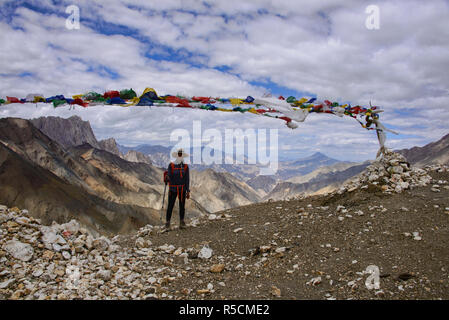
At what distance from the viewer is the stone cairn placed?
350 inches

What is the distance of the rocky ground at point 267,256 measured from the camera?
5.00m

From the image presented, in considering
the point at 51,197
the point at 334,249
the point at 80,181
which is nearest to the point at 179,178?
the point at 334,249

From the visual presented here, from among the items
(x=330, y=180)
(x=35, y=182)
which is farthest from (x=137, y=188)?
(x=330, y=180)

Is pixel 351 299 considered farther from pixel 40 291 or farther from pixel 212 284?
pixel 40 291

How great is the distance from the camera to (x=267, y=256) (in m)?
6.67

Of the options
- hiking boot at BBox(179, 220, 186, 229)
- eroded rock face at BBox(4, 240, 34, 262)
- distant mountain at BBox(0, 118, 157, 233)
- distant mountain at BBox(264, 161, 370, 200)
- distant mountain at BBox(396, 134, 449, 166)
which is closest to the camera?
eroded rock face at BBox(4, 240, 34, 262)

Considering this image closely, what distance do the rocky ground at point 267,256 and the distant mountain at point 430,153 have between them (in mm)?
114014

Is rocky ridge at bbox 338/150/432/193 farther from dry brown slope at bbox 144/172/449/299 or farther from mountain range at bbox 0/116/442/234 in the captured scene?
mountain range at bbox 0/116/442/234

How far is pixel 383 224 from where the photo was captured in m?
7.05

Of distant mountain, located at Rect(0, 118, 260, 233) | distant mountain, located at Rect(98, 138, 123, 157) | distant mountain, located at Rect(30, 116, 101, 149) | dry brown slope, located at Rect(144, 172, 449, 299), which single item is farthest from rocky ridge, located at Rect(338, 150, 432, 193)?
distant mountain, located at Rect(98, 138, 123, 157)

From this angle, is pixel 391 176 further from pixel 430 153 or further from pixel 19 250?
pixel 430 153

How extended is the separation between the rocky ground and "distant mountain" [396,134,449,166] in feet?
374

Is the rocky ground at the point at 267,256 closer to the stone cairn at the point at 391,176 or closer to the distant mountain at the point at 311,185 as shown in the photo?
the stone cairn at the point at 391,176
